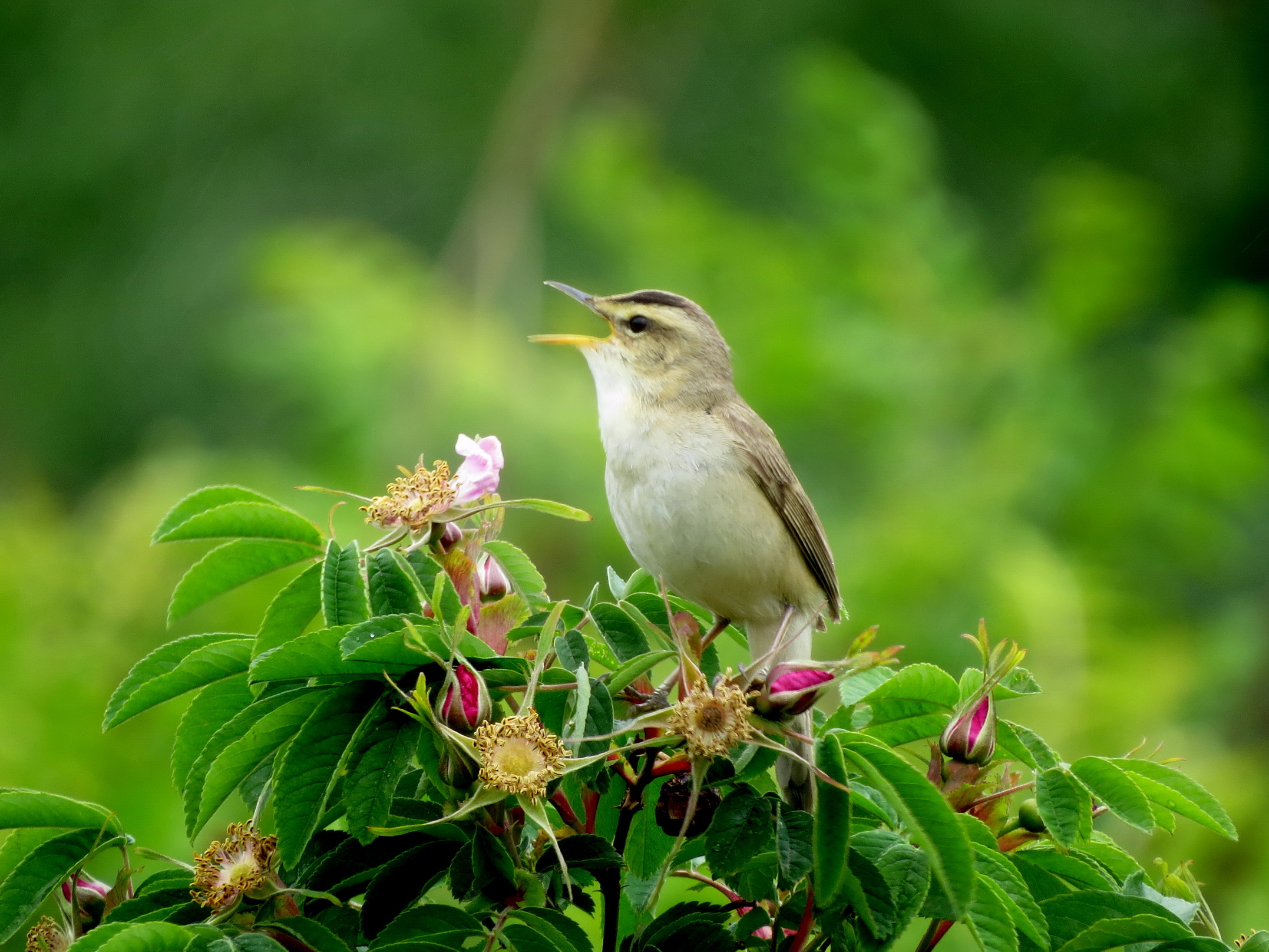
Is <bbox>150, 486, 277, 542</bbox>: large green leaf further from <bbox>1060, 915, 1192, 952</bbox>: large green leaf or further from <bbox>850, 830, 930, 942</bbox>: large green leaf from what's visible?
<bbox>1060, 915, 1192, 952</bbox>: large green leaf

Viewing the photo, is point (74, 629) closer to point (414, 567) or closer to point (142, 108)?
point (414, 567)

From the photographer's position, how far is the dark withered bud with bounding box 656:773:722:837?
5.43ft

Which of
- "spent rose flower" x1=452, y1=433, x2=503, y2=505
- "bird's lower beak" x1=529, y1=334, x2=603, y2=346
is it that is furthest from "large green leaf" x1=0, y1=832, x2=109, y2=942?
"bird's lower beak" x1=529, y1=334, x2=603, y2=346

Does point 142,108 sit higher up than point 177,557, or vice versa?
point 142,108

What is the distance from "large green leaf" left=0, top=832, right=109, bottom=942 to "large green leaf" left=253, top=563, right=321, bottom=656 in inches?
13.0

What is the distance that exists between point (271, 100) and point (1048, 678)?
27.7 feet

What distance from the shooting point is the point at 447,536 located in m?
1.77

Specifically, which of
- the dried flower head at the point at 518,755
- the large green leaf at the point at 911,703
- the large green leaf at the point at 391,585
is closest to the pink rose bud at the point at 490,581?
the large green leaf at the point at 391,585

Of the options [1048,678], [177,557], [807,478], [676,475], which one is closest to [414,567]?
[676,475]

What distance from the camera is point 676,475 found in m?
2.67

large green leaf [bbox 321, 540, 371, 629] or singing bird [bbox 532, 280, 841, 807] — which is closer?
large green leaf [bbox 321, 540, 371, 629]

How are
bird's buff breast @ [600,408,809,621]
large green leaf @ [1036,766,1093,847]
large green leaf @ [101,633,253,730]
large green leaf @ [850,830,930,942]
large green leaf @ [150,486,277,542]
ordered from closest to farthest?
large green leaf @ [850,830,930,942] → large green leaf @ [1036,766,1093,847] → large green leaf @ [101,633,253,730] → large green leaf @ [150,486,277,542] → bird's buff breast @ [600,408,809,621]

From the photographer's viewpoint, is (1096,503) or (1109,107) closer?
(1096,503)

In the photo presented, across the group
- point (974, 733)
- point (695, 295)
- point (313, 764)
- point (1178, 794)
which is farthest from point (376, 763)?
point (695, 295)
